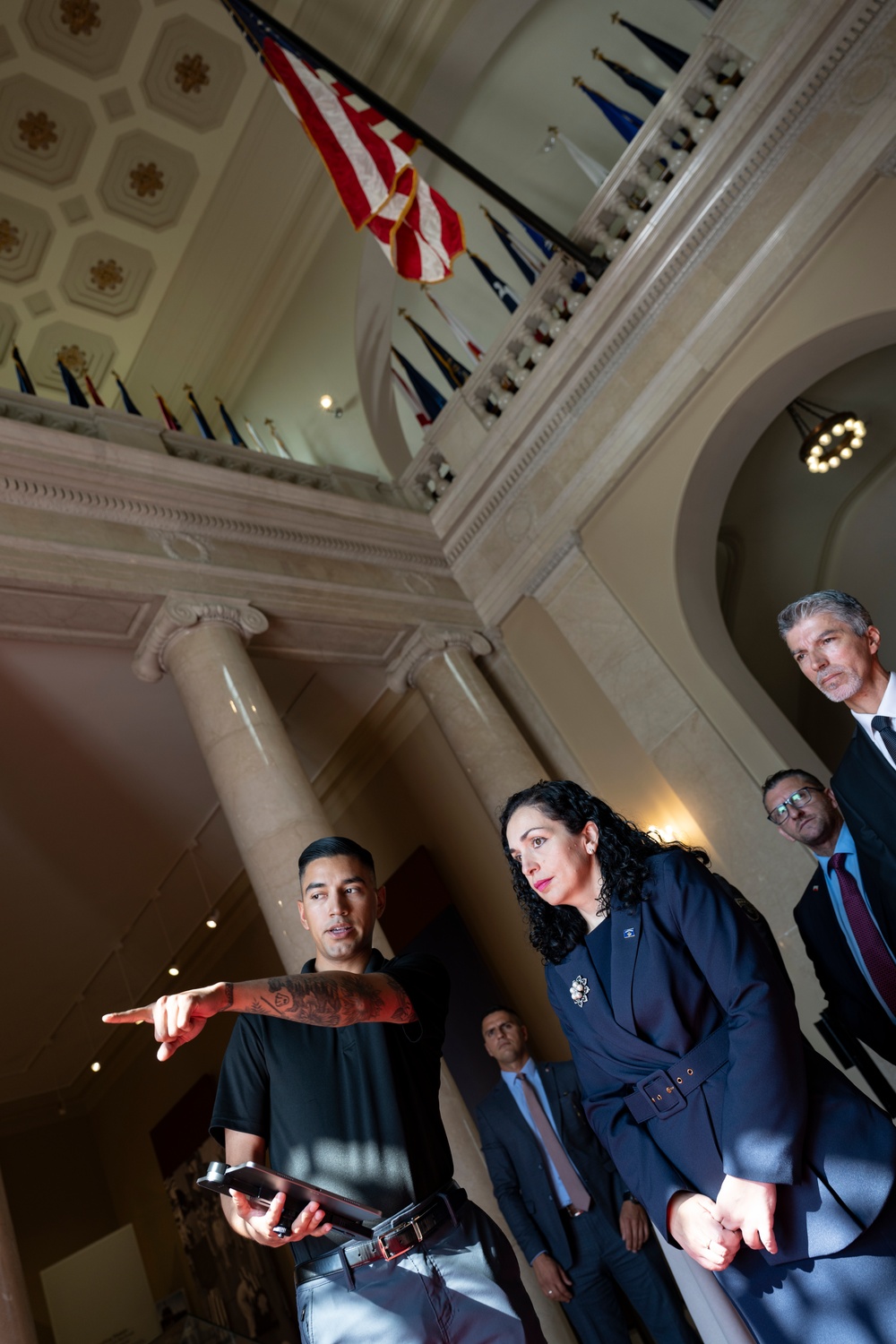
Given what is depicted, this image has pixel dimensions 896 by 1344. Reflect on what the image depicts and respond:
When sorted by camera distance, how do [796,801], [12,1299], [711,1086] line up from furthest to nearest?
[796,801]
[12,1299]
[711,1086]

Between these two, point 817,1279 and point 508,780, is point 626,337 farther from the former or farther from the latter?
point 817,1279

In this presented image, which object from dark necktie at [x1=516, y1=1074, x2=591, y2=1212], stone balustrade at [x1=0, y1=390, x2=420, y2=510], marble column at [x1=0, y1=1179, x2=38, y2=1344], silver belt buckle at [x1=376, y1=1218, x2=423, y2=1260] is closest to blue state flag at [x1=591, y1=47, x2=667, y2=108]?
stone balustrade at [x1=0, y1=390, x2=420, y2=510]

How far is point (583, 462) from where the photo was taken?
7.11 meters

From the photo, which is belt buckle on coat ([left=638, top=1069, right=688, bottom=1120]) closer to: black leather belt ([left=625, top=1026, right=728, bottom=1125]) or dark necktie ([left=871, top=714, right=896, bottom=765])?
black leather belt ([left=625, top=1026, right=728, bottom=1125])

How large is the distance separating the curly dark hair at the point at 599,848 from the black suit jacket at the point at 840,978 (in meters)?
1.50

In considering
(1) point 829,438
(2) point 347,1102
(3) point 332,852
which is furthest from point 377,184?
(2) point 347,1102

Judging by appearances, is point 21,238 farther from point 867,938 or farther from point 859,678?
point 867,938

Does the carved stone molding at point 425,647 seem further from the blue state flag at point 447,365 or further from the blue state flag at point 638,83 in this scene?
the blue state flag at point 638,83

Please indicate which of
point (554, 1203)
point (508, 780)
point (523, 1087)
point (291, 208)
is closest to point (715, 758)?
point (508, 780)

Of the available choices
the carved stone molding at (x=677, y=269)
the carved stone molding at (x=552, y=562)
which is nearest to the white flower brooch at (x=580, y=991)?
the carved stone molding at (x=552, y=562)

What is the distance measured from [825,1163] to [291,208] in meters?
10.5

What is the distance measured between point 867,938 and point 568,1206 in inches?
84.5

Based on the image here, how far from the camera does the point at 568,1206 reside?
404 cm

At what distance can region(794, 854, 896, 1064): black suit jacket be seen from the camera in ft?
10.2
